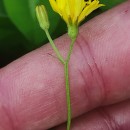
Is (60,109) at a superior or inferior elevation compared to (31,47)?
inferior

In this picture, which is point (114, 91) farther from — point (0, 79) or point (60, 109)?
point (0, 79)

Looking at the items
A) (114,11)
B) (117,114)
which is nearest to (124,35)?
(114,11)

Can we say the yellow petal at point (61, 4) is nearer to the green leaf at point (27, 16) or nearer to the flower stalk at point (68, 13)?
the flower stalk at point (68, 13)

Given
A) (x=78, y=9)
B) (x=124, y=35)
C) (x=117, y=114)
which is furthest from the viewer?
(x=117, y=114)

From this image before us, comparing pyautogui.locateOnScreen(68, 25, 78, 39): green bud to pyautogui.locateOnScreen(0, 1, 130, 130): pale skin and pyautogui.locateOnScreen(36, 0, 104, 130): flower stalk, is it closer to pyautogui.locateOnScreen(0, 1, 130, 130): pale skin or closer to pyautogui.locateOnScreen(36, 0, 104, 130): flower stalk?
pyautogui.locateOnScreen(36, 0, 104, 130): flower stalk

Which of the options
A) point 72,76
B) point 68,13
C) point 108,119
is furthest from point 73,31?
point 108,119

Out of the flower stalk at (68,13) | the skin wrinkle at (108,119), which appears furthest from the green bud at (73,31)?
the skin wrinkle at (108,119)
